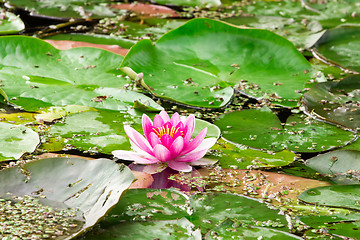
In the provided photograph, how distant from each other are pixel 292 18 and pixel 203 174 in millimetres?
2684

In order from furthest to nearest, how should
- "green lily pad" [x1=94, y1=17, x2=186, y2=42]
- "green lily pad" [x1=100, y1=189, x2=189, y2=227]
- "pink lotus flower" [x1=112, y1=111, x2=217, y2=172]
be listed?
"green lily pad" [x1=94, y1=17, x2=186, y2=42], "pink lotus flower" [x1=112, y1=111, x2=217, y2=172], "green lily pad" [x1=100, y1=189, x2=189, y2=227]

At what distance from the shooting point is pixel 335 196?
199 centimetres

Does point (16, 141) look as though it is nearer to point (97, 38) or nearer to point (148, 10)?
point (97, 38)

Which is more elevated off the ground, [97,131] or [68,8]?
[68,8]

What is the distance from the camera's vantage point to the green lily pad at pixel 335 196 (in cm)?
194

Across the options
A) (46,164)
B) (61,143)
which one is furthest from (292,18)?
(46,164)

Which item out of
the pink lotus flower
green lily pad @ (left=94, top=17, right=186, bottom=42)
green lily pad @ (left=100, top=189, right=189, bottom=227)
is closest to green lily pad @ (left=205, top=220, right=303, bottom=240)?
green lily pad @ (left=100, top=189, right=189, bottom=227)

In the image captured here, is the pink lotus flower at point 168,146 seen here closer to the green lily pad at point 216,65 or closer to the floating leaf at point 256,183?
the floating leaf at point 256,183

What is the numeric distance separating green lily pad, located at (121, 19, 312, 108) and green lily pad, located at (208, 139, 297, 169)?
49 cm

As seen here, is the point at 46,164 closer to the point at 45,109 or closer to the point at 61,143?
the point at 61,143

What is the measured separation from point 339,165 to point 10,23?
2.66 metres

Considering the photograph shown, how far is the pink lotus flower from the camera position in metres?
2.15

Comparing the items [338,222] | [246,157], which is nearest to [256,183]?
[246,157]

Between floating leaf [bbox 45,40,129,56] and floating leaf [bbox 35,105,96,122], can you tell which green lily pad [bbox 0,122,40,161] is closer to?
floating leaf [bbox 35,105,96,122]
